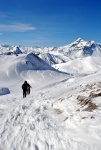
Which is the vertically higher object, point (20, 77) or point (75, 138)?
point (75, 138)

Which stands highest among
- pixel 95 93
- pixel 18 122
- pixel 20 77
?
pixel 95 93

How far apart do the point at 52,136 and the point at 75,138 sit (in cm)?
116

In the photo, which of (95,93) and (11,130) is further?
(95,93)

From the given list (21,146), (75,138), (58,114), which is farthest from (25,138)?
(58,114)

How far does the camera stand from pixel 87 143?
9.90 m

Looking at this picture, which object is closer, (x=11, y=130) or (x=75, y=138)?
(x=75, y=138)

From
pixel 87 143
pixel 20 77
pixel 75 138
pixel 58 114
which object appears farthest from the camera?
pixel 20 77

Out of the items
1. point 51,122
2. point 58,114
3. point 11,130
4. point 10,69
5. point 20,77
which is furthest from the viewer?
point 10,69

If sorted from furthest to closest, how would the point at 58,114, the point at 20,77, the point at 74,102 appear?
the point at 20,77 < the point at 74,102 < the point at 58,114

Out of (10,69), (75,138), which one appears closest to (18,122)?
(75,138)

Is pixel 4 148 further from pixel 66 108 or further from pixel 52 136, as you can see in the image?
pixel 66 108

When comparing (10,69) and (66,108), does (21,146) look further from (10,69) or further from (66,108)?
(10,69)

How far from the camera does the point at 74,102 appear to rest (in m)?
16.1

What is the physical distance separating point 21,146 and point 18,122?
11.5 ft
